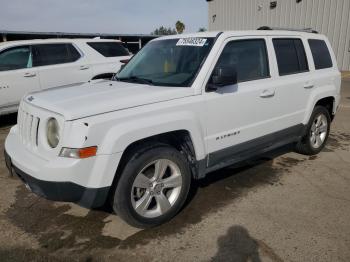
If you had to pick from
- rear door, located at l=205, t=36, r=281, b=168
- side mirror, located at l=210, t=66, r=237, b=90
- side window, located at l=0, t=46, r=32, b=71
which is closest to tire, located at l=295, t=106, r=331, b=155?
rear door, located at l=205, t=36, r=281, b=168

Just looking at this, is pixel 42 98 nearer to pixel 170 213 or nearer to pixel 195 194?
pixel 170 213

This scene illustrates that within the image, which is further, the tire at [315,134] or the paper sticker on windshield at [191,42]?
the tire at [315,134]

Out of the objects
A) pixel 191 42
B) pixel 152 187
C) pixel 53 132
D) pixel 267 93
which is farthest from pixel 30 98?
pixel 267 93

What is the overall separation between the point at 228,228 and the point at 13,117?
6880 mm

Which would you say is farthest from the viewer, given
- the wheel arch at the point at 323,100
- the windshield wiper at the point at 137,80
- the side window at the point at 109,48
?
the side window at the point at 109,48

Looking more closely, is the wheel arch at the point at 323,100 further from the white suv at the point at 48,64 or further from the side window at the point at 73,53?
the side window at the point at 73,53

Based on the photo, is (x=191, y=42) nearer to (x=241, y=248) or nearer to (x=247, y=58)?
(x=247, y=58)

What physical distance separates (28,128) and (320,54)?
13.7ft

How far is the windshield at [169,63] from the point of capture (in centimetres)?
366

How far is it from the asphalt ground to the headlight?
915 mm

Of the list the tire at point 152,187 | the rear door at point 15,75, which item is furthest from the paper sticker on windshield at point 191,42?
the rear door at point 15,75

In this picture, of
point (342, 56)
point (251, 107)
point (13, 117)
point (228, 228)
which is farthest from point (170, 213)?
point (342, 56)

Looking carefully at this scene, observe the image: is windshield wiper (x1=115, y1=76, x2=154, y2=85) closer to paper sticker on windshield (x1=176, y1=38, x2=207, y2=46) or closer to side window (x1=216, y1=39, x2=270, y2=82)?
paper sticker on windshield (x1=176, y1=38, x2=207, y2=46)

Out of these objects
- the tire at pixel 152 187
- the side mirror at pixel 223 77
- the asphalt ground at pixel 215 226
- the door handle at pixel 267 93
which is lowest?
the asphalt ground at pixel 215 226
